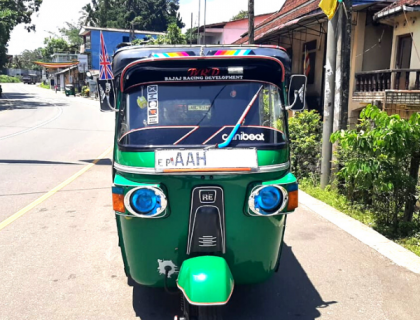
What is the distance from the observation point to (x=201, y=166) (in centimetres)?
340

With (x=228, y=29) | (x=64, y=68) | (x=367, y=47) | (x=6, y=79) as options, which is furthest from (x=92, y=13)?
(x=367, y=47)

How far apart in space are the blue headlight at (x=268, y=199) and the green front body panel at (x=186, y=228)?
8 cm

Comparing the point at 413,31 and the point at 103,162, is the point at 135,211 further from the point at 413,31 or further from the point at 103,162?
the point at 413,31

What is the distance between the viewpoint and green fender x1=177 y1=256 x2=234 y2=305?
121 inches

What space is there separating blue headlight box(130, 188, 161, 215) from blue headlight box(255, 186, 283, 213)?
0.79 m

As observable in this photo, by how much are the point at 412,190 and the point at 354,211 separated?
131 cm

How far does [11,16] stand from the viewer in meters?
37.7

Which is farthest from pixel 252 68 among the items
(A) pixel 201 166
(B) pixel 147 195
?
(B) pixel 147 195

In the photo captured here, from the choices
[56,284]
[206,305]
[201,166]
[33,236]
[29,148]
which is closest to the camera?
[206,305]

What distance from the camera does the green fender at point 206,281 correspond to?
3074 mm

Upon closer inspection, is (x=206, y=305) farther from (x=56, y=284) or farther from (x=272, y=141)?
(x=56, y=284)

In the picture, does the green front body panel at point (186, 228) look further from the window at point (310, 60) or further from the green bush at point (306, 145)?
the window at point (310, 60)

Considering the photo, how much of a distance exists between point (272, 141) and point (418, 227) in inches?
143

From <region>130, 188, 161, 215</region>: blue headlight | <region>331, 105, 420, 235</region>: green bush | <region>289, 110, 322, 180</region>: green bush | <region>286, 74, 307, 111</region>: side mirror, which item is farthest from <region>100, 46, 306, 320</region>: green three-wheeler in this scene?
<region>289, 110, 322, 180</region>: green bush
